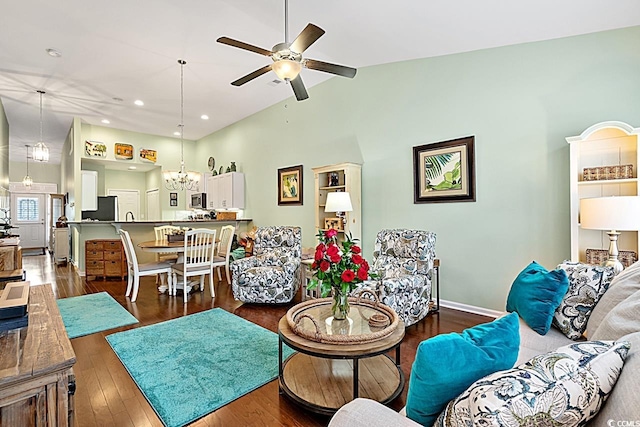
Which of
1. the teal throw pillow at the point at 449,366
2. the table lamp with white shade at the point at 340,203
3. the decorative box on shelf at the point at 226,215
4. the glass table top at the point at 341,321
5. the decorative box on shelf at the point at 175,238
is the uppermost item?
the table lamp with white shade at the point at 340,203

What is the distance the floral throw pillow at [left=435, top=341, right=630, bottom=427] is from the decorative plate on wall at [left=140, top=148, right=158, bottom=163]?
901 centimetres

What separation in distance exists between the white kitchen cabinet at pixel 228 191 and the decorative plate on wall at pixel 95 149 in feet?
8.43

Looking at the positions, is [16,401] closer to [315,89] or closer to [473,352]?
[473,352]

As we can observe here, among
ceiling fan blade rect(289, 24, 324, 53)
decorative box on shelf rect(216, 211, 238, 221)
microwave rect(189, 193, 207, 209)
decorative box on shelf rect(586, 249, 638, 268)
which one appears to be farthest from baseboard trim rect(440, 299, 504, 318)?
microwave rect(189, 193, 207, 209)

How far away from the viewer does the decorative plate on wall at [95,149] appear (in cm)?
727

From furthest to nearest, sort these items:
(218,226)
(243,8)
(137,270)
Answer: (218,226)
(137,270)
(243,8)

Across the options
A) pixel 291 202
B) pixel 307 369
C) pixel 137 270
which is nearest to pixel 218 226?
pixel 291 202

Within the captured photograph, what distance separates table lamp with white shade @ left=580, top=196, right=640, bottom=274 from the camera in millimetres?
2352

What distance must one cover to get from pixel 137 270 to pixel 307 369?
10.5ft

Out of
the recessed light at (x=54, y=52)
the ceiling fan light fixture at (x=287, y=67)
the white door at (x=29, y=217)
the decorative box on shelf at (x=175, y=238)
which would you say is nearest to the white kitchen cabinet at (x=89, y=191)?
the recessed light at (x=54, y=52)

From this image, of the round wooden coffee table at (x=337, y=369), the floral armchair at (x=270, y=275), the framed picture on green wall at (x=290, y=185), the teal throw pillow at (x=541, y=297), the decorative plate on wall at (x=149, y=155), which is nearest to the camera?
the round wooden coffee table at (x=337, y=369)

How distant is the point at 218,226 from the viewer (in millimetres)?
7203

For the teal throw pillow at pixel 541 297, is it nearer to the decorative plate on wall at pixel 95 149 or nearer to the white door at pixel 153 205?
the decorative plate on wall at pixel 95 149

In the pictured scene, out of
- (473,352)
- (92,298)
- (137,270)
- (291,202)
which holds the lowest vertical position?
(92,298)
